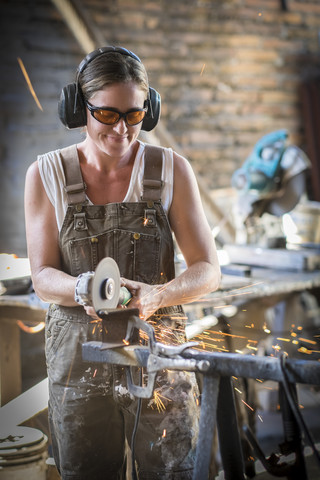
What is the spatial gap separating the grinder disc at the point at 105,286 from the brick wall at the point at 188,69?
9.92 feet

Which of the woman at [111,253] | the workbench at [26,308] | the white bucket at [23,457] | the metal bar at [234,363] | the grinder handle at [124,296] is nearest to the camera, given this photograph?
the metal bar at [234,363]

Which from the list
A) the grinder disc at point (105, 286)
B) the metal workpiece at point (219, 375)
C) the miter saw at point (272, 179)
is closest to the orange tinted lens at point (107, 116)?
the grinder disc at point (105, 286)

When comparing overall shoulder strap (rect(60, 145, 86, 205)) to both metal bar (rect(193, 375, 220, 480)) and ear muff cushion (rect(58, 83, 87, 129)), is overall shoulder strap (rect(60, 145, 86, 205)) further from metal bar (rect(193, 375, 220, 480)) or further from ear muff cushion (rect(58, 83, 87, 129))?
metal bar (rect(193, 375, 220, 480))

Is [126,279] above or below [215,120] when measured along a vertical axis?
below

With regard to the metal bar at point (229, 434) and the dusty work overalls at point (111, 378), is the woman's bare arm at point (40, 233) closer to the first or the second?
the dusty work overalls at point (111, 378)

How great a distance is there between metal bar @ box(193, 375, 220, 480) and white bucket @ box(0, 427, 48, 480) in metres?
1.26

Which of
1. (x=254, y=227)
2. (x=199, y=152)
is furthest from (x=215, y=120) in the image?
(x=254, y=227)

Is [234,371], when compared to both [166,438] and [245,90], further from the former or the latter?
[245,90]

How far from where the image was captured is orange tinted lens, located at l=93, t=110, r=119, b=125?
5.69ft

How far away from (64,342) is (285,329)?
2.97 m

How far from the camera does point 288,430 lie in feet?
5.41

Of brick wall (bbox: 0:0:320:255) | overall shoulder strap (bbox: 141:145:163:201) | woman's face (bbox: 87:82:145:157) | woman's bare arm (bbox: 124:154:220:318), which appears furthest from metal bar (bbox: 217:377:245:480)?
brick wall (bbox: 0:0:320:255)

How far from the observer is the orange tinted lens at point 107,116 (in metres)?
1.74

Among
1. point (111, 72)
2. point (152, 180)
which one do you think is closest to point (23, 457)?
point (152, 180)
